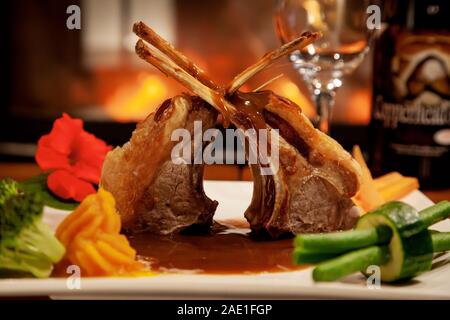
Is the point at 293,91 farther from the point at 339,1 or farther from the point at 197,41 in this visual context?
the point at 339,1

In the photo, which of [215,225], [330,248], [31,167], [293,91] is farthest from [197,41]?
[330,248]

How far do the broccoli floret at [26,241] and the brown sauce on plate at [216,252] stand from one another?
17cm

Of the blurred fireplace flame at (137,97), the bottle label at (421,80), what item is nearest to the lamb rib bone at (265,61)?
the bottle label at (421,80)

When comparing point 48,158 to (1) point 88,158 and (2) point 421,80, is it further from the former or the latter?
(2) point 421,80

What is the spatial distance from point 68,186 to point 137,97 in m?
1.63

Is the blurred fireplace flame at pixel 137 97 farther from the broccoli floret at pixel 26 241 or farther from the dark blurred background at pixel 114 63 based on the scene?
the broccoli floret at pixel 26 241

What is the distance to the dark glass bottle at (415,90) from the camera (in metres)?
2.30

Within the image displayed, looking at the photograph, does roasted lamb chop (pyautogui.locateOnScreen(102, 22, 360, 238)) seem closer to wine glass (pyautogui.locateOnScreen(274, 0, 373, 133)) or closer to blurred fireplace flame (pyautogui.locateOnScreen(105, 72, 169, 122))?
wine glass (pyautogui.locateOnScreen(274, 0, 373, 133))

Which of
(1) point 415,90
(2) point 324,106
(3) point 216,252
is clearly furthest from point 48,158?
(1) point 415,90

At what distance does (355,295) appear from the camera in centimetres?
116

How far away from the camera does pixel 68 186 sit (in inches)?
71.0

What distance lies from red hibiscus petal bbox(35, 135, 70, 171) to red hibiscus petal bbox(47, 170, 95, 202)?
0.03 m

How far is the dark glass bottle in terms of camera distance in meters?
2.30

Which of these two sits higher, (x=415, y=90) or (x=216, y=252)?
(x=415, y=90)
